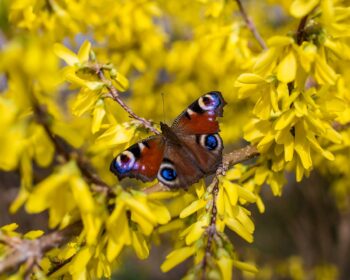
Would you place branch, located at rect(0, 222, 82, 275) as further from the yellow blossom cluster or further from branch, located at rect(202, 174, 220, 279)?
branch, located at rect(202, 174, 220, 279)

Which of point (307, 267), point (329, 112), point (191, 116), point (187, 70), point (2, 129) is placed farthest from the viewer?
point (307, 267)

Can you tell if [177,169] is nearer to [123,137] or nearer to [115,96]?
[123,137]

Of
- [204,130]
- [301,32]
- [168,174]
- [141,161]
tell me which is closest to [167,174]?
[168,174]

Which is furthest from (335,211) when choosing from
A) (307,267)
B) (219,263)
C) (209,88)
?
(219,263)

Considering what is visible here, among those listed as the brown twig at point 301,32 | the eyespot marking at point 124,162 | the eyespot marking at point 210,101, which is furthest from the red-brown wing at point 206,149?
the brown twig at point 301,32

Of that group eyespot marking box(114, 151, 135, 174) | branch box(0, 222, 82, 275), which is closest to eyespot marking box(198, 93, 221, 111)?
eyespot marking box(114, 151, 135, 174)

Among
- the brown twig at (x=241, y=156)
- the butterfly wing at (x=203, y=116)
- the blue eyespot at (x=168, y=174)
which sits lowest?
the brown twig at (x=241, y=156)

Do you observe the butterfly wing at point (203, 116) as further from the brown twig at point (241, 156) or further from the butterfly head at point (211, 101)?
the brown twig at point (241, 156)

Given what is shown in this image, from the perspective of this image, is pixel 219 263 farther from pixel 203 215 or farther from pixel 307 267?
pixel 307 267
